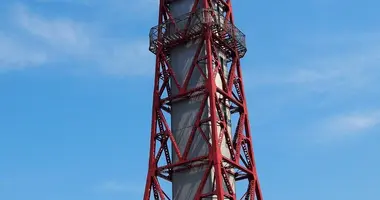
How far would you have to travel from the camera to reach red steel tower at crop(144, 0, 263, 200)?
5478cm

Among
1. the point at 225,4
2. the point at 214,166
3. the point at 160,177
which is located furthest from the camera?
the point at 225,4

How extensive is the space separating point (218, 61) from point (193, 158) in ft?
28.3

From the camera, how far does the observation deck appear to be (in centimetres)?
5844

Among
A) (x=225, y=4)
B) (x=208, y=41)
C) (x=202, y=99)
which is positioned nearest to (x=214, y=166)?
(x=202, y=99)

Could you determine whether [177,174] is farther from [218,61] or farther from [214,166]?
[218,61]

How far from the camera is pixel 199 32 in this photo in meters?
58.4

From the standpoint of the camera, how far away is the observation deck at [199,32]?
2301 inches

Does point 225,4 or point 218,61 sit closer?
point 218,61

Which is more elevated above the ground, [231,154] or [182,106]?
[182,106]

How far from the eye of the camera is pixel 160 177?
56312mm

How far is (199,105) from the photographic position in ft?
187

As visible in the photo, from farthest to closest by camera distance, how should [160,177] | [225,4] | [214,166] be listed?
[225,4]
[160,177]
[214,166]

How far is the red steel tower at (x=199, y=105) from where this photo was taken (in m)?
54.8

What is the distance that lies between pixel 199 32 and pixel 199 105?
610cm
